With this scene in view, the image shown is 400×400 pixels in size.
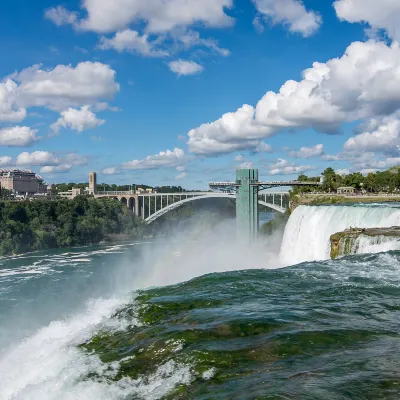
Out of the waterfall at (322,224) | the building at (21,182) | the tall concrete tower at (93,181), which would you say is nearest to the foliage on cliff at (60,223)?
the tall concrete tower at (93,181)

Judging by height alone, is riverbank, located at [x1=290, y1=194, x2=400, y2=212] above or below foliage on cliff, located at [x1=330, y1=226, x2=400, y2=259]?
above

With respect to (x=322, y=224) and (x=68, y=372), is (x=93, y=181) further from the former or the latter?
(x=68, y=372)

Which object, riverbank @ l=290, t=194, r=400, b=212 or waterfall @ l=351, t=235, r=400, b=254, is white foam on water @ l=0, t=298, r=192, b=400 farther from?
riverbank @ l=290, t=194, r=400, b=212

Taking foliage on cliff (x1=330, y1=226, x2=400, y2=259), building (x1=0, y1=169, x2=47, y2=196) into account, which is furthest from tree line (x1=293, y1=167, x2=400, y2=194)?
building (x1=0, y1=169, x2=47, y2=196)

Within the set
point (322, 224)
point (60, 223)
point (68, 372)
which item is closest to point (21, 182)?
point (60, 223)

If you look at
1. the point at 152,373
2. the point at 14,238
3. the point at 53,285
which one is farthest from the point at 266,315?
the point at 14,238

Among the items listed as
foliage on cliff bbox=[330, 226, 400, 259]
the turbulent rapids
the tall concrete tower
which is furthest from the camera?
the tall concrete tower

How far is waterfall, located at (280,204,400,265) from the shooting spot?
1797cm

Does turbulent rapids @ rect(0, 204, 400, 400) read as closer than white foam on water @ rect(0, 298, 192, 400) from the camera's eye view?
Yes

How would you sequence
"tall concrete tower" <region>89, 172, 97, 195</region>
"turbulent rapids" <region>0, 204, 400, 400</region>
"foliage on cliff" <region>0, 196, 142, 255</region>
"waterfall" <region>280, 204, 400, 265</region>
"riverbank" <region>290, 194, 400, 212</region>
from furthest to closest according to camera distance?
"tall concrete tower" <region>89, 172, 97, 195</region> < "foliage on cliff" <region>0, 196, 142, 255</region> < "riverbank" <region>290, 194, 400, 212</region> < "waterfall" <region>280, 204, 400, 265</region> < "turbulent rapids" <region>0, 204, 400, 400</region>

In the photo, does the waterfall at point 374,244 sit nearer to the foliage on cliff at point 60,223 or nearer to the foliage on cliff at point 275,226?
the foliage on cliff at point 275,226

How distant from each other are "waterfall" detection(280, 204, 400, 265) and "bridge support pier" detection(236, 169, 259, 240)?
9.81 metres

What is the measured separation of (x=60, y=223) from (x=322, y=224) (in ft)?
122

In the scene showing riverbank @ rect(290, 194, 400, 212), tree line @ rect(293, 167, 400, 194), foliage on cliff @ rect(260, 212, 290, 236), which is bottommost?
foliage on cliff @ rect(260, 212, 290, 236)
